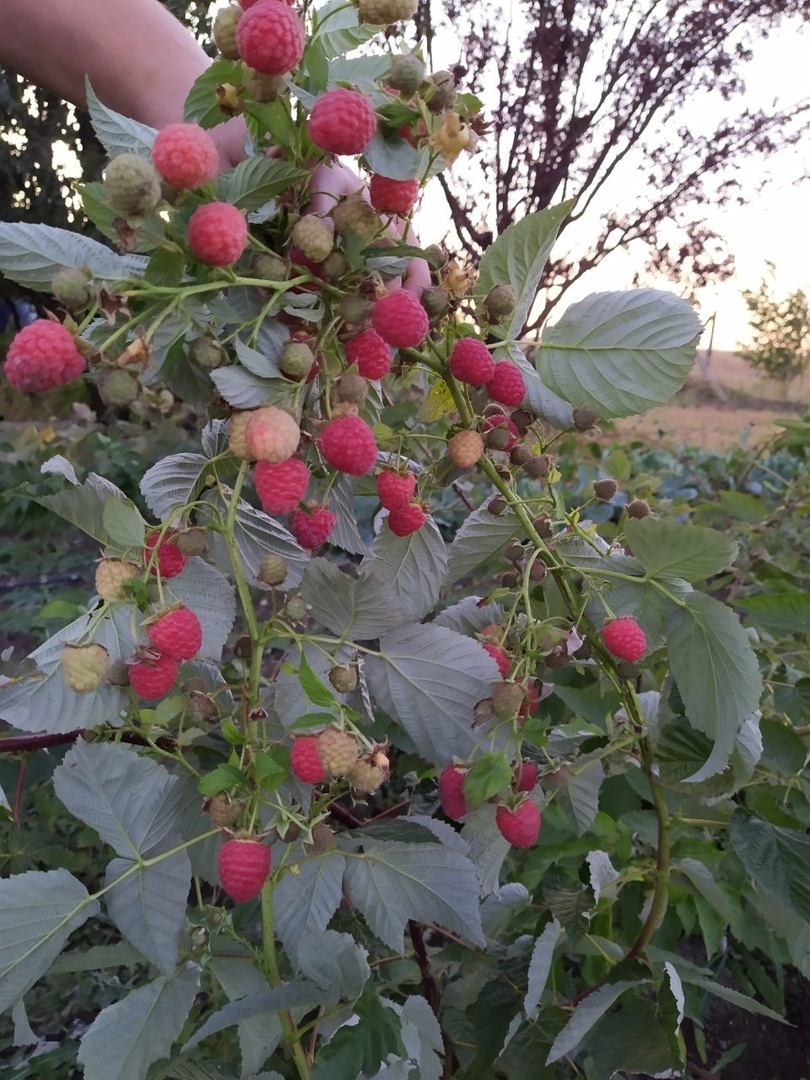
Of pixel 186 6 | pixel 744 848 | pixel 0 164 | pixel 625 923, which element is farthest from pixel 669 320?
pixel 0 164

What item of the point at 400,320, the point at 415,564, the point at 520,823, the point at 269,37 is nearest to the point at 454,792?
the point at 520,823

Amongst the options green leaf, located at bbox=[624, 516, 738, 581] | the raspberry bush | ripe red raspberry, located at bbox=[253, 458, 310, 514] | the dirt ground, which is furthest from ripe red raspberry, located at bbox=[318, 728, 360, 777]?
the dirt ground

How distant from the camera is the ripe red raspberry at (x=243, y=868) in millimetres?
351

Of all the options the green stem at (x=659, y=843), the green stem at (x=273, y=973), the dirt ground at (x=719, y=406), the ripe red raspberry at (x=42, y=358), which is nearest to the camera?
the ripe red raspberry at (x=42, y=358)

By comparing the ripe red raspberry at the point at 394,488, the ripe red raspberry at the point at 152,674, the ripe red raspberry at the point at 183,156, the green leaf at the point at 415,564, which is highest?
the ripe red raspberry at the point at 183,156

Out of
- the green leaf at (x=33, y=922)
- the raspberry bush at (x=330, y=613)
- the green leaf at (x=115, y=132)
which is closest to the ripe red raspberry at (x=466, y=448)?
the raspberry bush at (x=330, y=613)

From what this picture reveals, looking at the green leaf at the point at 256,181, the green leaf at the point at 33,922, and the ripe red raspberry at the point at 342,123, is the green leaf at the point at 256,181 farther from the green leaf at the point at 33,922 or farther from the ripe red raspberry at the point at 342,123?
the green leaf at the point at 33,922

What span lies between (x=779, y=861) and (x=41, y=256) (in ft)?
1.73

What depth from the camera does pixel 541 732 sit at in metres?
0.42

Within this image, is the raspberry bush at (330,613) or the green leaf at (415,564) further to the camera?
A: the green leaf at (415,564)

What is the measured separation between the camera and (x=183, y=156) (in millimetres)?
301

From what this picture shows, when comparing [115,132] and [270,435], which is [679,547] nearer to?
[270,435]

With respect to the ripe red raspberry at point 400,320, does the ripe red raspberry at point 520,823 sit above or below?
below

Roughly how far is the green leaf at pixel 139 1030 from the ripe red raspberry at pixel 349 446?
29 centimetres
